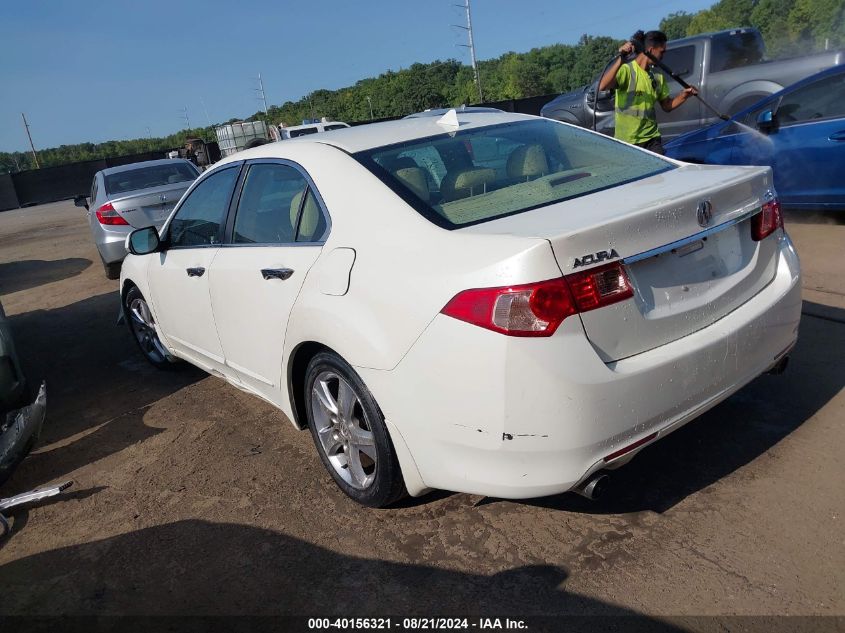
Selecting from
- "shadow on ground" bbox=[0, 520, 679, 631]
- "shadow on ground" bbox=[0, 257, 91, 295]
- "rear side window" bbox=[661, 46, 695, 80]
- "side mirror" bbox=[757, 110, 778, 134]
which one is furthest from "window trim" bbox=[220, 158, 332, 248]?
"rear side window" bbox=[661, 46, 695, 80]

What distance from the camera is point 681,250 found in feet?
8.22

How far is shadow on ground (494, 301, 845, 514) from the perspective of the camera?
9.38 ft

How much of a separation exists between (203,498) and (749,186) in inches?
111

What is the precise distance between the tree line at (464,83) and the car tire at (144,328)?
5131cm

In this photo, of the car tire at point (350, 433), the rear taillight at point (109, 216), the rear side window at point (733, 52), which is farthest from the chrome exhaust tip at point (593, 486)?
the rear side window at point (733, 52)

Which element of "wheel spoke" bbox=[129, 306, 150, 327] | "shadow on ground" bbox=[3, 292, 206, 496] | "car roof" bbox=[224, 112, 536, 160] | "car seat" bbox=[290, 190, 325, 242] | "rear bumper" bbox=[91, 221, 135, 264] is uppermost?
"car roof" bbox=[224, 112, 536, 160]

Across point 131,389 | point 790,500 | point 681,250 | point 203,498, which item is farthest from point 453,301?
point 131,389

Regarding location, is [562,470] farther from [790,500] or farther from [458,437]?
[790,500]

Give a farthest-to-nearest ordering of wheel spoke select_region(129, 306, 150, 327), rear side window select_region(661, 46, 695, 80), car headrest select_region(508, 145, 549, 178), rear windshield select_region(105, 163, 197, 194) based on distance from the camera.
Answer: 1. rear side window select_region(661, 46, 695, 80)
2. rear windshield select_region(105, 163, 197, 194)
3. wheel spoke select_region(129, 306, 150, 327)
4. car headrest select_region(508, 145, 549, 178)

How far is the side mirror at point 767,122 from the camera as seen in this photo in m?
6.35

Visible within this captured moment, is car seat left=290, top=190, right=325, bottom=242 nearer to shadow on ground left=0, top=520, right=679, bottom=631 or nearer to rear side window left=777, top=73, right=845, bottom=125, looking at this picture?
shadow on ground left=0, top=520, right=679, bottom=631

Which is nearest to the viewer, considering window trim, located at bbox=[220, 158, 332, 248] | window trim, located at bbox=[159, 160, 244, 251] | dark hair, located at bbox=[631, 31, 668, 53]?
window trim, located at bbox=[220, 158, 332, 248]

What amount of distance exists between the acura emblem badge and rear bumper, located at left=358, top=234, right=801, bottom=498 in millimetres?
386

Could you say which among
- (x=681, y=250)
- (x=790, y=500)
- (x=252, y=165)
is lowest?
(x=790, y=500)
